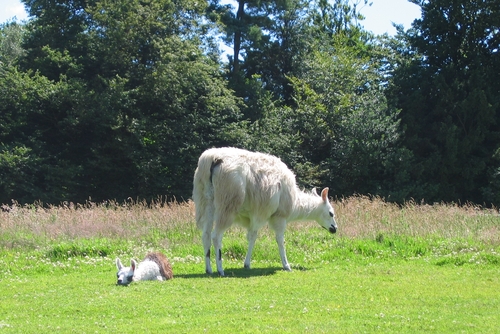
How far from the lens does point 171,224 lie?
52.9ft

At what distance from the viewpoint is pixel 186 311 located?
28.2 feet

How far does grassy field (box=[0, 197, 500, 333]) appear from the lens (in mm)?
8023

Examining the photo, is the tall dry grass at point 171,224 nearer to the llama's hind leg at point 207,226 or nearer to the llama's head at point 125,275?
the llama's hind leg at point 207,226

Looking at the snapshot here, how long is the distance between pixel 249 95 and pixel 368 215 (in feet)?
81.6

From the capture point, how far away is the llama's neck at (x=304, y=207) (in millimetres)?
13492

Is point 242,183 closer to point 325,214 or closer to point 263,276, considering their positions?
point 263,276

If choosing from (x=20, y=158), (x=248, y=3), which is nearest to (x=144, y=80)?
(x=20, y=158)

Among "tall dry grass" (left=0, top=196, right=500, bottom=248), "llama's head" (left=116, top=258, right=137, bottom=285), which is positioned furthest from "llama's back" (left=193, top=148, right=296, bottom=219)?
"tall dry grass" (left=0, top=196, right=500, bottom=248)

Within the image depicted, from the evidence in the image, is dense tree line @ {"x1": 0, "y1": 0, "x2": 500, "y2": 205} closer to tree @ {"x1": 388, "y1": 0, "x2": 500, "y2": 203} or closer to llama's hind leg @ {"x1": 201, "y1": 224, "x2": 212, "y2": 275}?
tree @ {"x1": 388, "y1": 0, "x2": 500, "y2": 203}

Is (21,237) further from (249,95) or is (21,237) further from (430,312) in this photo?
(249,95)

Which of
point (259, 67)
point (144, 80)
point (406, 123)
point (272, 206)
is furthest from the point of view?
point (259, 67)

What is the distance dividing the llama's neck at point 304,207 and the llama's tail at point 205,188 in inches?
76.9

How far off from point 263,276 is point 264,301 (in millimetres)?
2525

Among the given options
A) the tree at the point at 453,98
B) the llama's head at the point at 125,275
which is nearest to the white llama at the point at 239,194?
the llama's head at the point at 125,275
